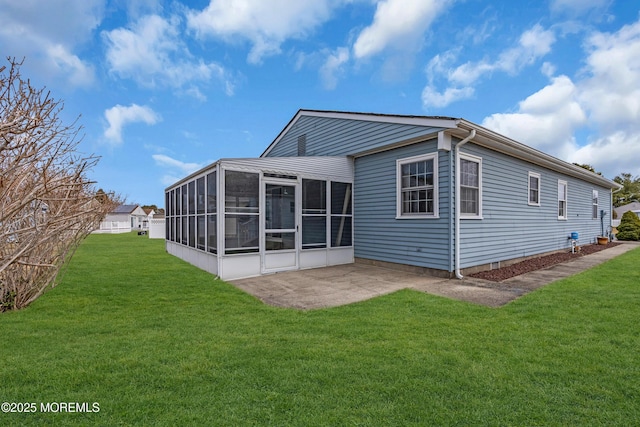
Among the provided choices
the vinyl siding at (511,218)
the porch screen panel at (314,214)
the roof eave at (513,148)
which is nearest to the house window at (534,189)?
the vinyl siding at (511,218)

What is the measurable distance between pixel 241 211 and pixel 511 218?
7604 mm

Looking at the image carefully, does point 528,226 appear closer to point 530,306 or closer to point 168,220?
point 530,306

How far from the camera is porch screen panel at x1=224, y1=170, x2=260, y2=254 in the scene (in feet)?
22.9

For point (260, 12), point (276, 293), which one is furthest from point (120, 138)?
point (276, 293)

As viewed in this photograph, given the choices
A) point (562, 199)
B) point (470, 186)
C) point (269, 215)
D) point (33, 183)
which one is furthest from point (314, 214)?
point (562, 199)

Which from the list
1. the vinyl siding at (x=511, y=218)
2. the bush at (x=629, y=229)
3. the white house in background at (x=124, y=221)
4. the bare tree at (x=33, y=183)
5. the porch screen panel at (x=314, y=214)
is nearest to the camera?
the bare tree at (x=33, y=183)

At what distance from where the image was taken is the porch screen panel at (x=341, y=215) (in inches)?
348

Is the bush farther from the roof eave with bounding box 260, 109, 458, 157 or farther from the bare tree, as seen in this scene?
the bare tree

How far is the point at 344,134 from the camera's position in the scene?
31.0 feet

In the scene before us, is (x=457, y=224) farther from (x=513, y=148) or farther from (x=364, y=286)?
(x=513, y=148)

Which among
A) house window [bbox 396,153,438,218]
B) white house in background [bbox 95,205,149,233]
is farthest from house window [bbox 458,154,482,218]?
white house in background [bbox 95,205,149,233]

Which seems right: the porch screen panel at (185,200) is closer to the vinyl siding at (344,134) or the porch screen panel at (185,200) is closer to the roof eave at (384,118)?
the vinyl siding at (344,134)

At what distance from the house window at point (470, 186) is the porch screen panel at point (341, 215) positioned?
3254 mm

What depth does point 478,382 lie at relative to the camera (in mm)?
2498
